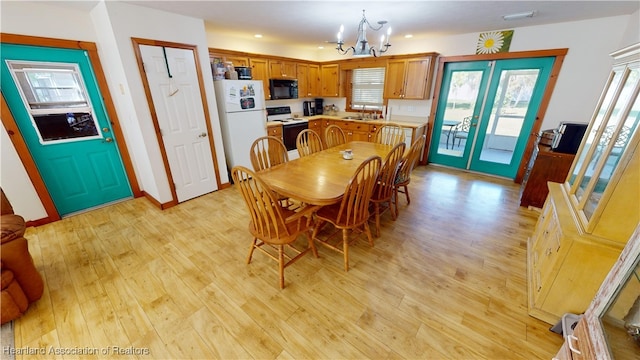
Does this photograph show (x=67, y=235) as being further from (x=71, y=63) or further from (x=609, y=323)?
(x=609, y=323)

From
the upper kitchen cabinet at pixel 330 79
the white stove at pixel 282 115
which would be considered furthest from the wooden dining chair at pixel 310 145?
the upper kitchen cabinet at pixel 330 79

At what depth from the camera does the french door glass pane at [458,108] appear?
399 centimetres

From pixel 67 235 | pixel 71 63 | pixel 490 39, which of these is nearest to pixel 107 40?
pixel 71 63

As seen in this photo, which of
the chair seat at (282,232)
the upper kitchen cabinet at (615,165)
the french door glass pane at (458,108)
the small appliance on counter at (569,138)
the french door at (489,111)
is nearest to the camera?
the upper kitchen cabinet at (615,165)

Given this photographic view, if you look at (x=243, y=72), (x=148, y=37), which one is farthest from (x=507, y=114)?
(x=148, y=37)

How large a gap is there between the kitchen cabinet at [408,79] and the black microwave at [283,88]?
189cm

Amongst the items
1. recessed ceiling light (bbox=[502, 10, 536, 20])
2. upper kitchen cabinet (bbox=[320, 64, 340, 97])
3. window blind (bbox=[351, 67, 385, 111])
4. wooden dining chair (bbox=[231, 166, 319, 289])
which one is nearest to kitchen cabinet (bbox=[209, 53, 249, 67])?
upper kitchen cabinet (bbox=[320, 64, 340, 97])

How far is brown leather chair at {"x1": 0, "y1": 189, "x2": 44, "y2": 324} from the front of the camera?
1488 millimetres

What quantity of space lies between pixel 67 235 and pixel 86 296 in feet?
4.01

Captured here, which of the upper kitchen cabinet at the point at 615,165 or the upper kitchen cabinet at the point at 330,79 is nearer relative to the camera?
the upper kitchen cabinet at the point at 615,165

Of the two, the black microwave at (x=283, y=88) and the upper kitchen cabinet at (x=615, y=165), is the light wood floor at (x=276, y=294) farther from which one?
the black microwave at (x=283, y=88)

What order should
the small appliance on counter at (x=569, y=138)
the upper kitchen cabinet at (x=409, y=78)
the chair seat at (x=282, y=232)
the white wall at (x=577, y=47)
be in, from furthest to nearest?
1. the upper kitchen cabinet at (x=409, y=78)
2. the white wall at (x=577, y=47)
3. the small appliance on counter at (x=569, y=138)
4. the chair seat at (x=282, y=232)

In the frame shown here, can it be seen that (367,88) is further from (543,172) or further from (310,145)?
(543,172)

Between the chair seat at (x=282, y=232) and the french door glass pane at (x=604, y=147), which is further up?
the french door glass pane at (x=604, y=147)
